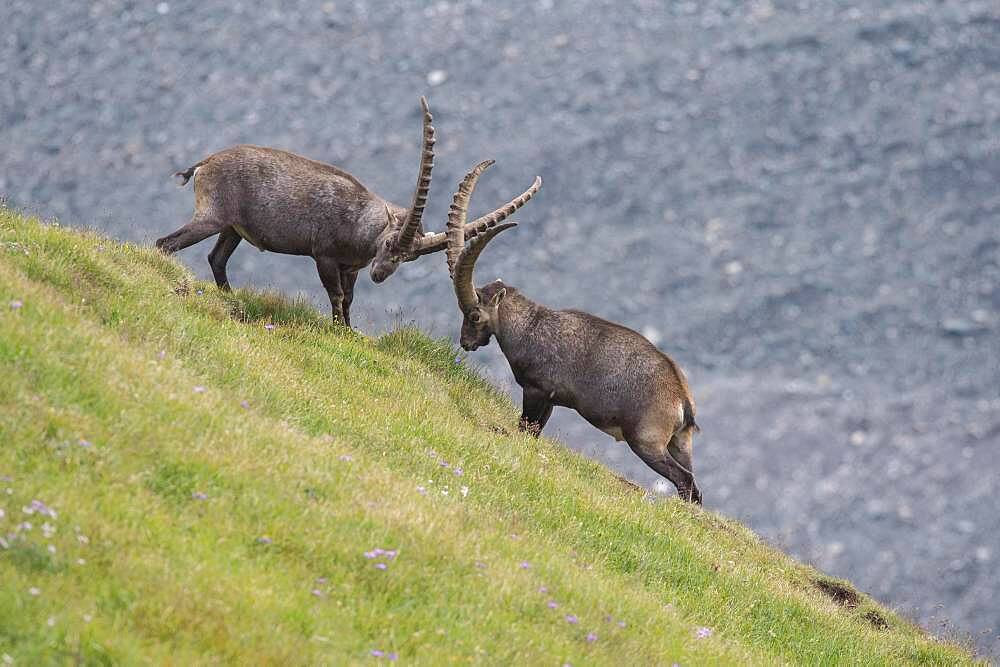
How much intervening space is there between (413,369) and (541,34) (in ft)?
375

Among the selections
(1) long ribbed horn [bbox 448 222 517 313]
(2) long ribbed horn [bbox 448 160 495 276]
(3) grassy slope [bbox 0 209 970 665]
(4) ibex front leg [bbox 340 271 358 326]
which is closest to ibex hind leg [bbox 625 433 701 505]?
(3) grassy slope [bbox 0 209 970 665]

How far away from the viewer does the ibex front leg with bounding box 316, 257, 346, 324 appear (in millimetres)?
15070

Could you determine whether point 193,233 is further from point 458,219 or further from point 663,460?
point 663,460

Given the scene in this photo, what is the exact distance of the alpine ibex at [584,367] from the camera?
1434 cm

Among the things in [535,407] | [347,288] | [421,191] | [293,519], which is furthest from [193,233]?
[293,519]

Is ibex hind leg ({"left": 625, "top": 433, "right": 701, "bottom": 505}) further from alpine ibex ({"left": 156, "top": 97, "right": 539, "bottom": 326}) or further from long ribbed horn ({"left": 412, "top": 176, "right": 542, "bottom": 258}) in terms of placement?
alpine ibex ({"left": 156, "top": 97, "right": 539, "bottom": 326})

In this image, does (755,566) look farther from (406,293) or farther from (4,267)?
(406,293)

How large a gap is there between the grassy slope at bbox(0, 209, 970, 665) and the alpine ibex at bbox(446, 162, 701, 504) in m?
1.12

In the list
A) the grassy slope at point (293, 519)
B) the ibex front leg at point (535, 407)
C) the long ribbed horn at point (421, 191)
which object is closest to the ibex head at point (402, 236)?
the long ribbed horn at point (421, 191)

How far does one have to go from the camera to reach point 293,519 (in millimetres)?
7988

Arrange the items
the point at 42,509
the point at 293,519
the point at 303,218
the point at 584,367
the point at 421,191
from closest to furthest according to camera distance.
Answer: the point at 42,509 < the point at 293,519 < the point at 421,191 < the point at 584,367 < the point at 303,218

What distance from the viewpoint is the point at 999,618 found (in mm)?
84375

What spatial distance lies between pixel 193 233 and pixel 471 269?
282 centimetres

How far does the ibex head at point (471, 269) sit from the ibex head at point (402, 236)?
37 centimetres
